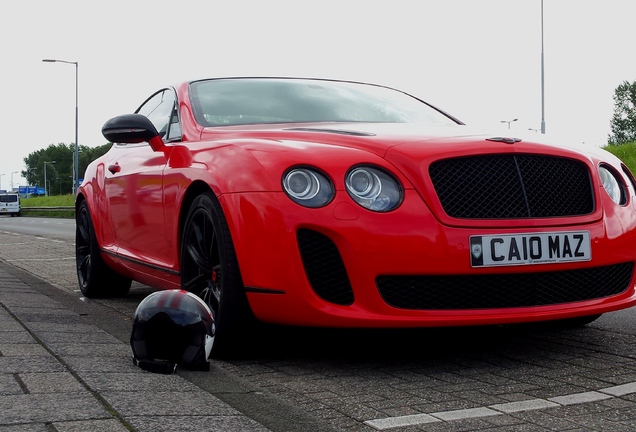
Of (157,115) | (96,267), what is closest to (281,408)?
(157,115)

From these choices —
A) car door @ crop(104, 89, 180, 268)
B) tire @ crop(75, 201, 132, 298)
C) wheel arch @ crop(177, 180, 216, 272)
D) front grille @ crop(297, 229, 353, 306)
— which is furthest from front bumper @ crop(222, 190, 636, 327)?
tire @ crop(75, 201, 132, 298)

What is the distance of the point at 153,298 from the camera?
376 centimetres

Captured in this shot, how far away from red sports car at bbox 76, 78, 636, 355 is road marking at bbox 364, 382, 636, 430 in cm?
49

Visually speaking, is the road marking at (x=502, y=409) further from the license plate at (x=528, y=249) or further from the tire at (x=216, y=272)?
the tire at (x=216, y=272)

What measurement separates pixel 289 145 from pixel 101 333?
144 centimetres

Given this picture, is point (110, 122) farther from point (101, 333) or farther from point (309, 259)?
point (309, 259)

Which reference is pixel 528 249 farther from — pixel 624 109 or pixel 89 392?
pixel 624 109

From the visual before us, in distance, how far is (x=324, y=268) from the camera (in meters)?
3.74

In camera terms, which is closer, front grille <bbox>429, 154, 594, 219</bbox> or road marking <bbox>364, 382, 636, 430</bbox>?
road marking <bbox>364, 382, 636, 430</bbox>

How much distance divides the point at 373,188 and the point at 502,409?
1.04 metres

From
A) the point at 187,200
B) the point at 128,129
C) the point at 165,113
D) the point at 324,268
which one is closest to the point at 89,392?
the point at 324,268

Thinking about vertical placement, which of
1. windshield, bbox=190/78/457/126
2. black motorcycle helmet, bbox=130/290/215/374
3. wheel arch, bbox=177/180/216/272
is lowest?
black motorcycle helmet, bbox=130/290/215/374

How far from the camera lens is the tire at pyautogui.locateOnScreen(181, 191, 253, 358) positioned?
3.98m

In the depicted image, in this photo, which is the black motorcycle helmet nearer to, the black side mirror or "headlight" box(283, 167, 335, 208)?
"headlight" box(283, 167, 335, 208)
